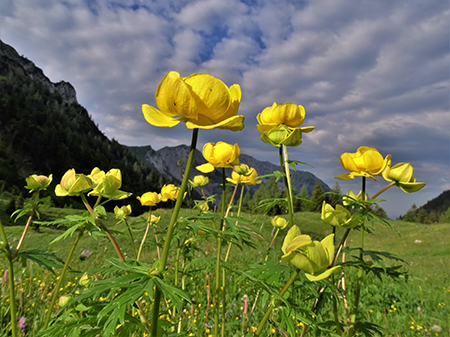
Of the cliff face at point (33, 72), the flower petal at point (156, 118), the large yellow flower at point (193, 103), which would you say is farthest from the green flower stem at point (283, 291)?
the cliff face at point (33, 72)

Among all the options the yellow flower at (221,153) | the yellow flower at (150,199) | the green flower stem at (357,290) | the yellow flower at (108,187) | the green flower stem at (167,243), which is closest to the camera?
the green flower stem at (167,243)

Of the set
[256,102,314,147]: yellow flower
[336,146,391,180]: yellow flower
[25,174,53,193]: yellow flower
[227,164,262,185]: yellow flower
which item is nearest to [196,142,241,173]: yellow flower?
[227,164,262,185]: yellow flower

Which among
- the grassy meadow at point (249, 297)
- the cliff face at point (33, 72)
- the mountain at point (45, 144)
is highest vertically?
the cliff face at point (33, 72)

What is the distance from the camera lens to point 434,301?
10.2 feet

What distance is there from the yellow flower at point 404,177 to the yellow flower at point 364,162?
7 cm

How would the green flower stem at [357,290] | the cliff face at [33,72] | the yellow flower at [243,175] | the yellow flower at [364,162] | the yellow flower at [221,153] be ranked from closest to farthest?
1. the green flower stem at [357,290]
2. the yellow flower at [364,162]
3. the yellow flower at [221,153]
4. the yellow flower at [243,175]
5. the cliff face at [33,72]

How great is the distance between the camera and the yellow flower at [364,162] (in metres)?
1.17

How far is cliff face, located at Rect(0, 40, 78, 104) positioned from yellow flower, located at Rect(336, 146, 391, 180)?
9769 cm

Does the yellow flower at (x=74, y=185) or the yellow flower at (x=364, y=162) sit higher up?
the yellow flower at (x=364, y=162)

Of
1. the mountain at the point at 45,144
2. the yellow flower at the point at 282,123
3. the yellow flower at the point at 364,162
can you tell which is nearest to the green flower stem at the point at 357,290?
the yellow flower at the point at 364,162

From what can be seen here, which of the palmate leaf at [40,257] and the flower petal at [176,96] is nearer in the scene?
the flower petal at [176,96]

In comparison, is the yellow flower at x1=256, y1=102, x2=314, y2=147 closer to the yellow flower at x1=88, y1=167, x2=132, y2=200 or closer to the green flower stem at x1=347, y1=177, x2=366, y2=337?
the green flower stem at x1=347, y1=177, x2=366, y2=337

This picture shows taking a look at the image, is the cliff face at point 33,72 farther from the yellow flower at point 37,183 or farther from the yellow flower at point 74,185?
the yellow flower at point 74,185

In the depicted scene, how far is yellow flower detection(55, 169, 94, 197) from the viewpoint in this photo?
91 centimetres
